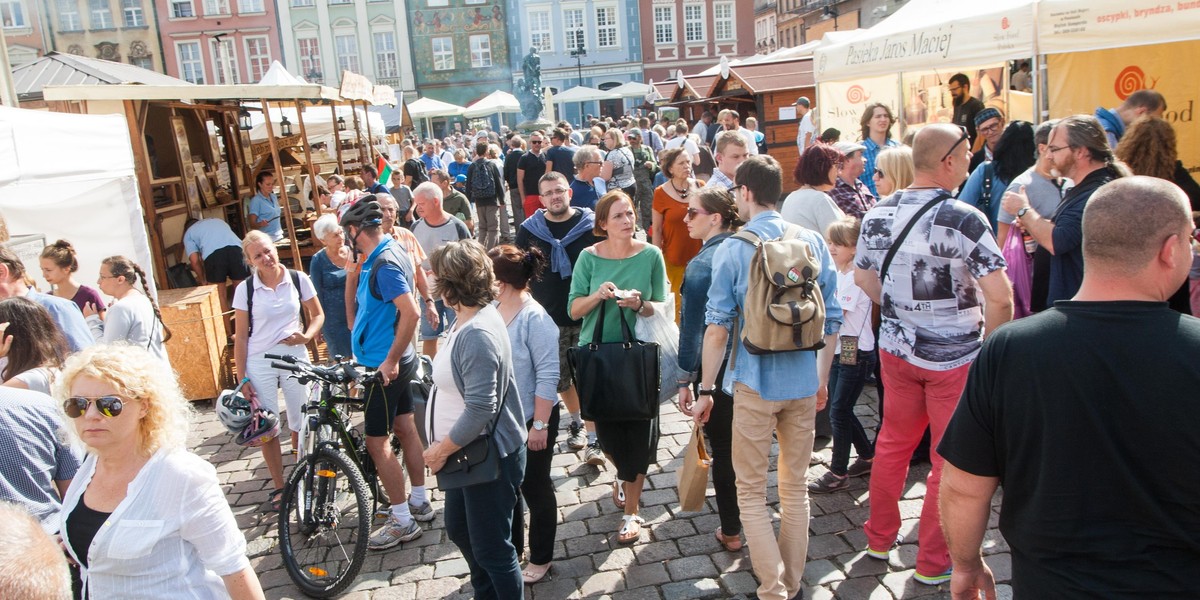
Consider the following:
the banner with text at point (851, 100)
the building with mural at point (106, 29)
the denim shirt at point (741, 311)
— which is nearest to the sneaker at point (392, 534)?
the denim shirt at point (741, 311)

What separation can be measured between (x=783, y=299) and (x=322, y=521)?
2.49 meters

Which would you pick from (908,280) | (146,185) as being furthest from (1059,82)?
(146,185)

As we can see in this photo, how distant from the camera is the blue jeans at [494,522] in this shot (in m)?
3.12

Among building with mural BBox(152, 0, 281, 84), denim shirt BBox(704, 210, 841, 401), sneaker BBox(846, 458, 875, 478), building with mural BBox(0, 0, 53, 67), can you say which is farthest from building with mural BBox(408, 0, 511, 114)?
denim shirt BBox(704, 210, 841, 401)

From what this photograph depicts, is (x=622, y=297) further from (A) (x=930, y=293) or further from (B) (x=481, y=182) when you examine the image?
(B) (x=481, y=182)

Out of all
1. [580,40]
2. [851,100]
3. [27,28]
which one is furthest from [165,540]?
[27,28]

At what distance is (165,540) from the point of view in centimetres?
215

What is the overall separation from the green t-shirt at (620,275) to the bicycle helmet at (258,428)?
1.79 m

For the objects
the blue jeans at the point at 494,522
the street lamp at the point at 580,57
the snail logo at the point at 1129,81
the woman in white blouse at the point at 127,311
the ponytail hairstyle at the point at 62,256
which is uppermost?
the street lamp at the point at 580,57

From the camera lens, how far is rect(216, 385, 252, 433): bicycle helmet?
432 centimetres

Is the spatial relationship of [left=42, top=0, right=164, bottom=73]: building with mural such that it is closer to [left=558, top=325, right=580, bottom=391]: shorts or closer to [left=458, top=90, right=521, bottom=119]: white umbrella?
[left=458, top=90, right=521, bottom=119]: white umbrella

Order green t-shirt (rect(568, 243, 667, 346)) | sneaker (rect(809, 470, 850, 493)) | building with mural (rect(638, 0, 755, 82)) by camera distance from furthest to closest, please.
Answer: building with mural (rect(638, 0, 755, 82))
sneaker (rect(809, 470, 850, 493))
green t-shirt (rect(568, 243, 667, 346))

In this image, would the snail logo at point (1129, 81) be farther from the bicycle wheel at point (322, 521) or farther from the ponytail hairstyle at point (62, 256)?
the ponytail hairstyle at point (62, 256)

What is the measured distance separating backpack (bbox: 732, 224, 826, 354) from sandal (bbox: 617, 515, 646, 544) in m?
1.45
